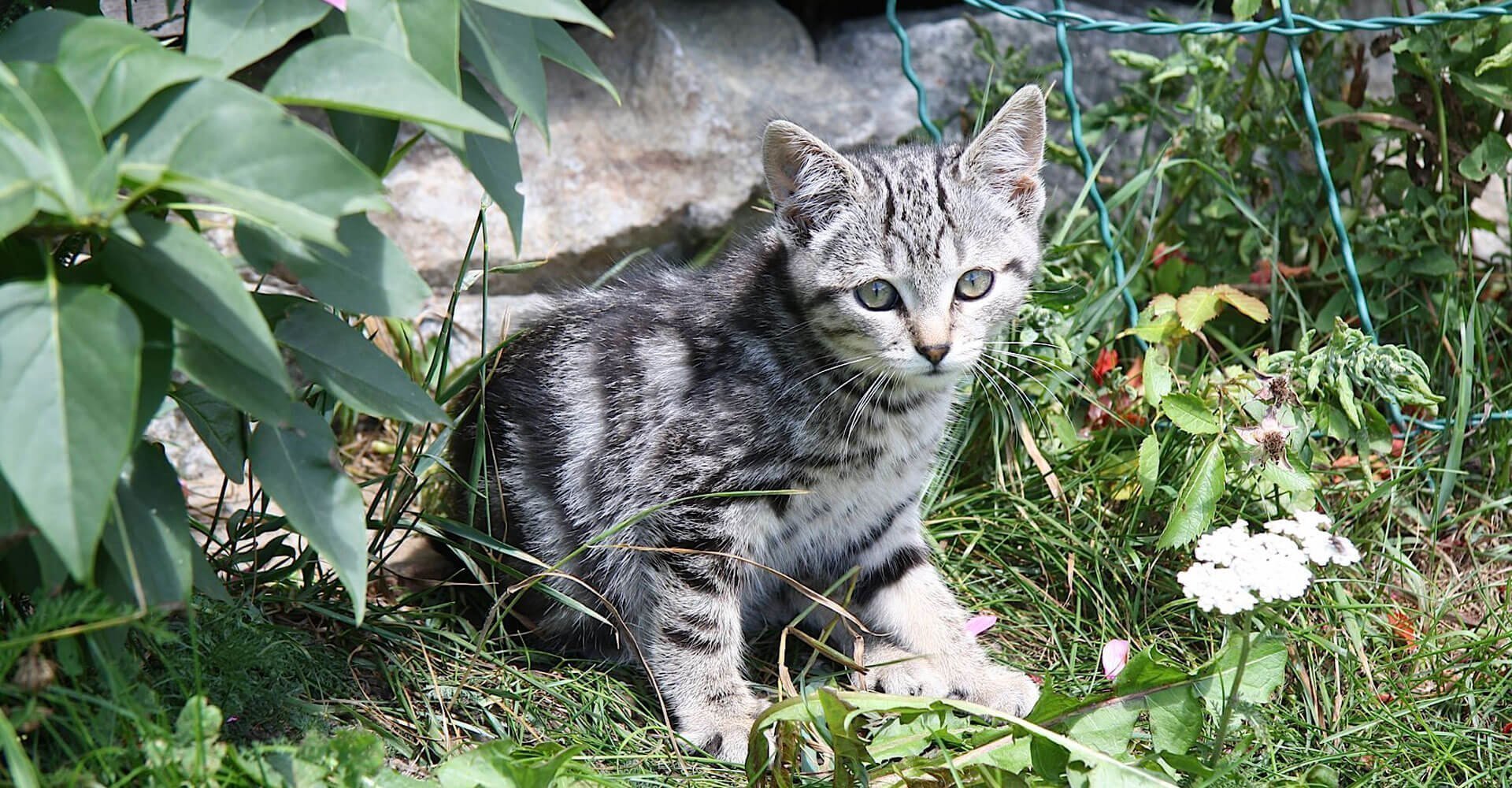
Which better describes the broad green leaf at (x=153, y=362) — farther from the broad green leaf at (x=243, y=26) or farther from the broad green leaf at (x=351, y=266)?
the broad green leaf at (x=243, y=26)

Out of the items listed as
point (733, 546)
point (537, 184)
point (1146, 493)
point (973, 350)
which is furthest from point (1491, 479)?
point (537, 184)

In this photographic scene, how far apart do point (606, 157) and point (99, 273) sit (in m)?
2.58

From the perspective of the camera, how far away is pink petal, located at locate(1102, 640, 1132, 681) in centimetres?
272

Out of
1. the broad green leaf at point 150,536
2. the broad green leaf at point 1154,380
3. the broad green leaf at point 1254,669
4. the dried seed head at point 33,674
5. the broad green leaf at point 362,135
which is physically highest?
the broad green leaf at point 362,135

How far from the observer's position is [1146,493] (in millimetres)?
2898

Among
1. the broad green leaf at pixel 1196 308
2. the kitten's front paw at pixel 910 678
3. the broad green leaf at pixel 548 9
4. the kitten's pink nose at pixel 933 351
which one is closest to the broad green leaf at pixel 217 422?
the broad green leaf at pixel 548 9

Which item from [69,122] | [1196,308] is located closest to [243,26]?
[69,122]

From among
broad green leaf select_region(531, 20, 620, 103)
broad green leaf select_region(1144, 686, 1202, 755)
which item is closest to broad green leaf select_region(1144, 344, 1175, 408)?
broad green leaf select_region(1144, 686, 1202, 755)

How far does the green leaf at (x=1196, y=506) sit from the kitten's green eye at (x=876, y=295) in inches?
29.9

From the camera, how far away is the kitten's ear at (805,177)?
2621 mm

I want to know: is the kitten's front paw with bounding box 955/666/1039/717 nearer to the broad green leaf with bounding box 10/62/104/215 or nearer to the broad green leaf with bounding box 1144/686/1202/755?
the broad green leaf with bounding box 1144/686/1202/755

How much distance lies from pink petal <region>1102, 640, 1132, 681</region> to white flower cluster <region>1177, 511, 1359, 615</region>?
0.70m

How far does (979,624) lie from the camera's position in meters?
2.95

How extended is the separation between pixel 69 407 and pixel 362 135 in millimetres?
Result: 609
